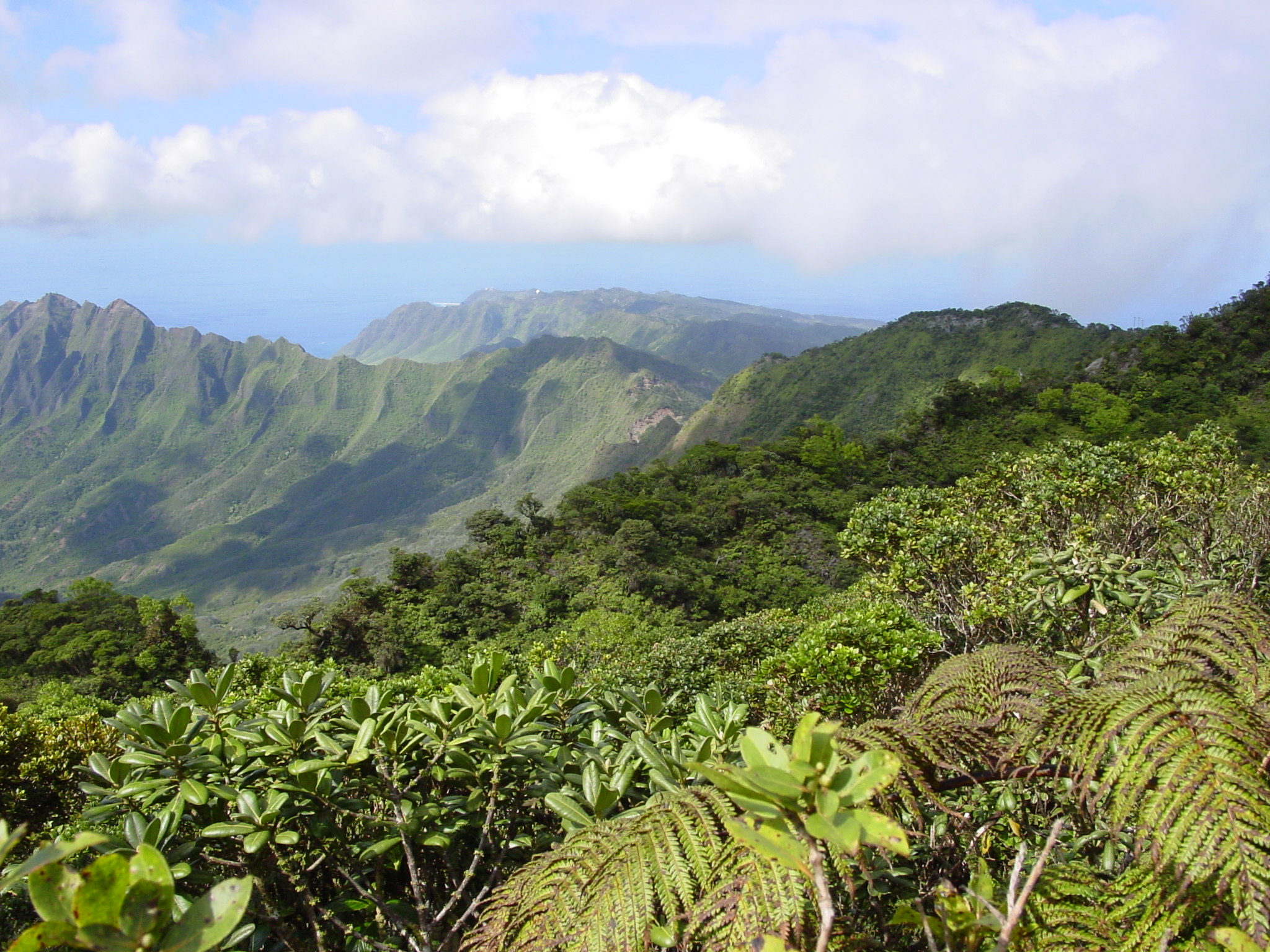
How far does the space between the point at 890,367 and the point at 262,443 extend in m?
125

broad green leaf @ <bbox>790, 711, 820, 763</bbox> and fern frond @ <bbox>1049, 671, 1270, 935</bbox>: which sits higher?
broad green leaf @ <bbox>790, 711, 820, 763</bbox>

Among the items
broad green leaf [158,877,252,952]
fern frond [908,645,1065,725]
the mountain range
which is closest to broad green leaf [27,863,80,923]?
broad green leaf [158,877,252,952]

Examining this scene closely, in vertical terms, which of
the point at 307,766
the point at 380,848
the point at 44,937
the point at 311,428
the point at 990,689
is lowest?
the point at 311,428

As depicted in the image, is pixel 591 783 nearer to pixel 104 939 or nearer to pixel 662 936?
pixel 662 936

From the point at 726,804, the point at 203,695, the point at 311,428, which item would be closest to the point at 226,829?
the point at 203,695

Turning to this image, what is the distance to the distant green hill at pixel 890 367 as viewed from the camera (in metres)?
53.3

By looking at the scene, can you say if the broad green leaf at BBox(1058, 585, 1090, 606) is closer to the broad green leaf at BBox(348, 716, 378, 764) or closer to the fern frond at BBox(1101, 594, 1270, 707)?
the fern frond at BBox(1101, 594, 1270, 707)

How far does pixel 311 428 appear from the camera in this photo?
5600 inches

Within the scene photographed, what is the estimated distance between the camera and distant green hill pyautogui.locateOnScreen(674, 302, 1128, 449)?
5331 centimetres

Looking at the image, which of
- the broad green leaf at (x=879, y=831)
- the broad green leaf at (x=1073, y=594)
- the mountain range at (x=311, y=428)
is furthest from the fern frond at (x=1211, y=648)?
the mountain range at (x=311, y=428)

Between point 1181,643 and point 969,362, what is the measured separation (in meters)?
60.9

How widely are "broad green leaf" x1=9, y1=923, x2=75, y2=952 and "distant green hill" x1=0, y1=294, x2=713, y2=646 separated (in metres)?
82.6

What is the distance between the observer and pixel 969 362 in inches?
2228

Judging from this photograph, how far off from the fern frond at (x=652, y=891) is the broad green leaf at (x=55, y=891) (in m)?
0.89
